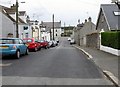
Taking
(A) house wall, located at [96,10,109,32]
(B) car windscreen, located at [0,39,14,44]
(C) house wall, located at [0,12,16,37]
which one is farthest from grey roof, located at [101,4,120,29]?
(B) car windscreen, located at [0,39,14,44]

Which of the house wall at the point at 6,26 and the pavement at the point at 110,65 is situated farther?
the house wall at the point at 6,26

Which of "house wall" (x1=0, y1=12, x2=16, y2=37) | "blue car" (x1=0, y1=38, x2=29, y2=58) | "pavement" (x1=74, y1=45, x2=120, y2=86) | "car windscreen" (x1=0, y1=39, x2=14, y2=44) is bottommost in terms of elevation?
"pavement" (x1=74, y1=45, x2=120, y2=86)

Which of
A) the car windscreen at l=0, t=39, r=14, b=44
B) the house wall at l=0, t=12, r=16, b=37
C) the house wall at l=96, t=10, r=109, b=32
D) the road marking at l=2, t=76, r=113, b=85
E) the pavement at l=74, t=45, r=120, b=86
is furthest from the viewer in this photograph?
the house wall at l=0, t=12, r=16, b=37

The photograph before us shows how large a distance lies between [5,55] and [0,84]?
9.99 m

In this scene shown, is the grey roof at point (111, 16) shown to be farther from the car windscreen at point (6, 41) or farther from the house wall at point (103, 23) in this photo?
the car windscreen at point (6, 41)

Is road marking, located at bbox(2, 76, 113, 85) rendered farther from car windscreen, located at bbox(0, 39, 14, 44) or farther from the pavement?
car windscreen, located at bbox(0, 39, 14, 44)

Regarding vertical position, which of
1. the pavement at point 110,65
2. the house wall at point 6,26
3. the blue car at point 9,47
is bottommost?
the pavement at point 110,65

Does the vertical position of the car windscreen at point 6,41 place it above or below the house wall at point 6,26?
below

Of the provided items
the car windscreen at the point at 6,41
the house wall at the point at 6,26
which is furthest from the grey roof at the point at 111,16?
the car windscreen at the point at 6,41

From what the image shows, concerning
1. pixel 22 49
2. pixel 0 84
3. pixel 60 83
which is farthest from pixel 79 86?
pixel 22 49

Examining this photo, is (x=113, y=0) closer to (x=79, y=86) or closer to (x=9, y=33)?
(x=79, y=86)

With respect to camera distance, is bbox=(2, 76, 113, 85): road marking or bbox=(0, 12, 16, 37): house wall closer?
bbox=(2, 76, 113, 85): road marking

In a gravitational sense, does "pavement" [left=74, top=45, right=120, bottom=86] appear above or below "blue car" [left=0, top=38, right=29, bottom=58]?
below

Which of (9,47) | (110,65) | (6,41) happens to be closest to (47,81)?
(110,65)
